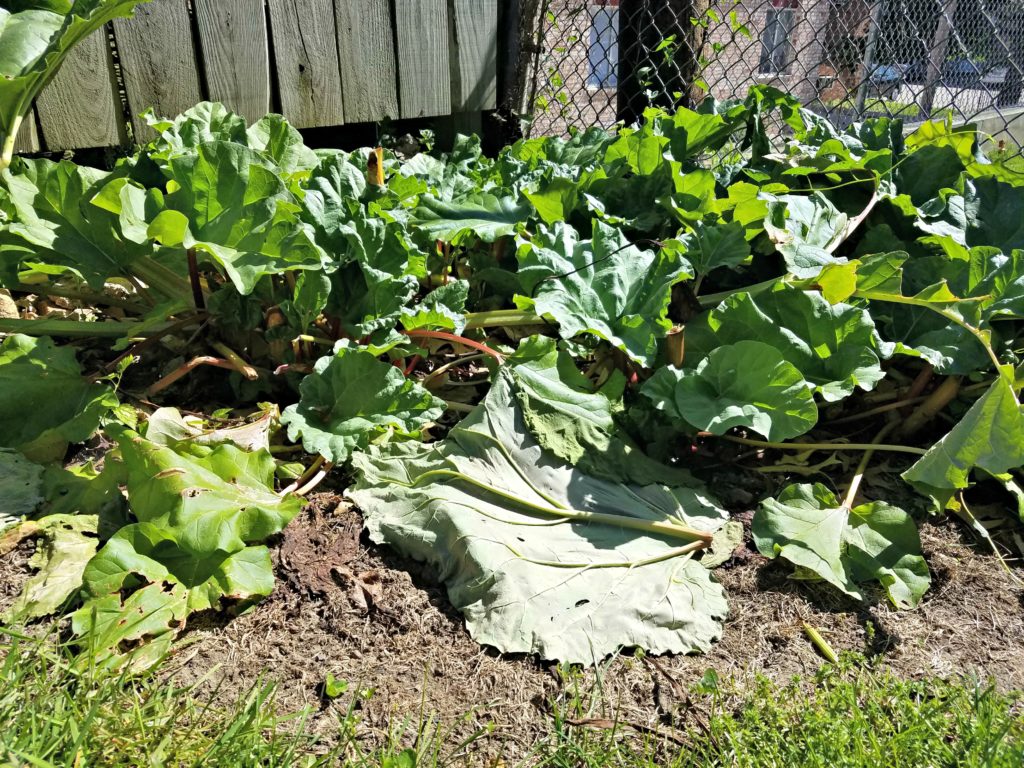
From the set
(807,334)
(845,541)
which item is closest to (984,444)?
(845,541)

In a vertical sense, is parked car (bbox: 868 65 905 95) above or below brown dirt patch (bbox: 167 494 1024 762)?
above

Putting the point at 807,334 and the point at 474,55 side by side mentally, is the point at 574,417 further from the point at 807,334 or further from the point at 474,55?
the point at 474,55

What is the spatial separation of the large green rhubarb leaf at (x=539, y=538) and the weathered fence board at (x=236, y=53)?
229cm

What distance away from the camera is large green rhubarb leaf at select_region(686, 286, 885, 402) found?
2125 millimetres

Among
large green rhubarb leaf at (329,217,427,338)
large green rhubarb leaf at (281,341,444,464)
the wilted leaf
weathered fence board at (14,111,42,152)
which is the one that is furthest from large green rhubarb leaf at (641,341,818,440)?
weathered fence board at (14,111,42,152)

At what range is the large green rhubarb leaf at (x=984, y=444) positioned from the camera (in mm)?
1929

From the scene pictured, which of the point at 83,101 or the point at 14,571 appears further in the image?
the point at 83,101

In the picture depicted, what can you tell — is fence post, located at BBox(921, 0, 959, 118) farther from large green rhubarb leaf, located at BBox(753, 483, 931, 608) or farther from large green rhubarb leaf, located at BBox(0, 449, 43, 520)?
large green rhubarb leaf, located at BBox(0, 449, 43, 520)

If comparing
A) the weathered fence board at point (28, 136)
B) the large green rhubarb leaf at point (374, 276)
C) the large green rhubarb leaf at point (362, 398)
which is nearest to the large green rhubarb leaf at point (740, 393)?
the large green rhubarb leaf at point (362, 398)

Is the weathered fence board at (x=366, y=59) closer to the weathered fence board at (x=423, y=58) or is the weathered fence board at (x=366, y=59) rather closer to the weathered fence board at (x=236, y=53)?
the weathered fence board at (x=423, y=58)

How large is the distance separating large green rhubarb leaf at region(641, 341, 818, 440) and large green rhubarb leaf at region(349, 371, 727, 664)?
0.21 meters

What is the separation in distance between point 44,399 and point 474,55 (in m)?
2.90

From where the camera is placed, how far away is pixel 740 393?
2.11 m

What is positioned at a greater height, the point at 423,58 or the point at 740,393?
the point at 423,58
